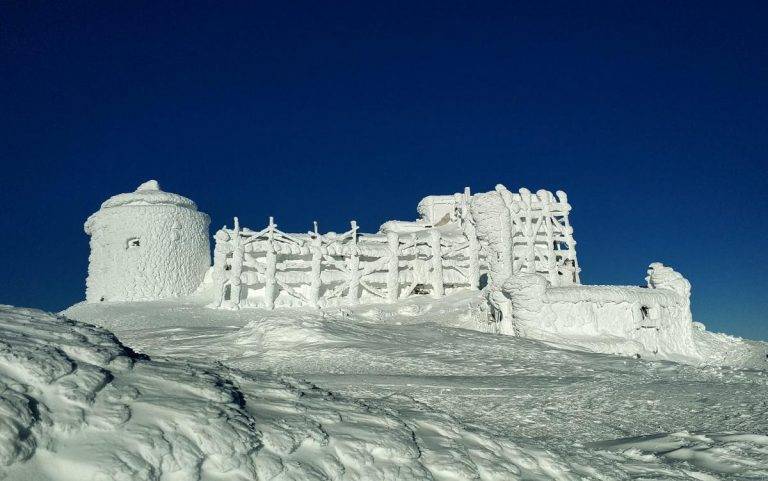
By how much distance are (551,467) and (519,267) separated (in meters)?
20.4

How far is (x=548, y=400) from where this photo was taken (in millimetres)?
7500

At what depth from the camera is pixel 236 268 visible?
2177 centimetres

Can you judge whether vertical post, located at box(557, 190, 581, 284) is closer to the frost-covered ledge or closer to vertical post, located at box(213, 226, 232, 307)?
the frost-covered ledge

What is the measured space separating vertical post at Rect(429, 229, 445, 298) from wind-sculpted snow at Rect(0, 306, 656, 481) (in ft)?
58.9

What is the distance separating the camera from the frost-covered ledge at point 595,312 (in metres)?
15.7

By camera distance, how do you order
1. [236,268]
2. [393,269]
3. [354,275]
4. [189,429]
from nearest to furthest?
[189,429], [236,268], [354,275], [393,269]

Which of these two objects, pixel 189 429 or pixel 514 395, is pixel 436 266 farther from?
pixel 189 429

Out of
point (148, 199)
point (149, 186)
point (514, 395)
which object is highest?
point (149, 186)

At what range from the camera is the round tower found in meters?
22.9

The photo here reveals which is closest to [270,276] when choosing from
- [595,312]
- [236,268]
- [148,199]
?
[236,268]

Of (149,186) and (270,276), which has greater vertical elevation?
(149,186)

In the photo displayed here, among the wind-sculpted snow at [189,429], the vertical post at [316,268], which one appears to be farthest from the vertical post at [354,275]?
the wind-sculpted snow at [189,429]

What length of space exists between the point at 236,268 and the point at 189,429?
18545 mm

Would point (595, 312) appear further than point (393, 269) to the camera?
No
